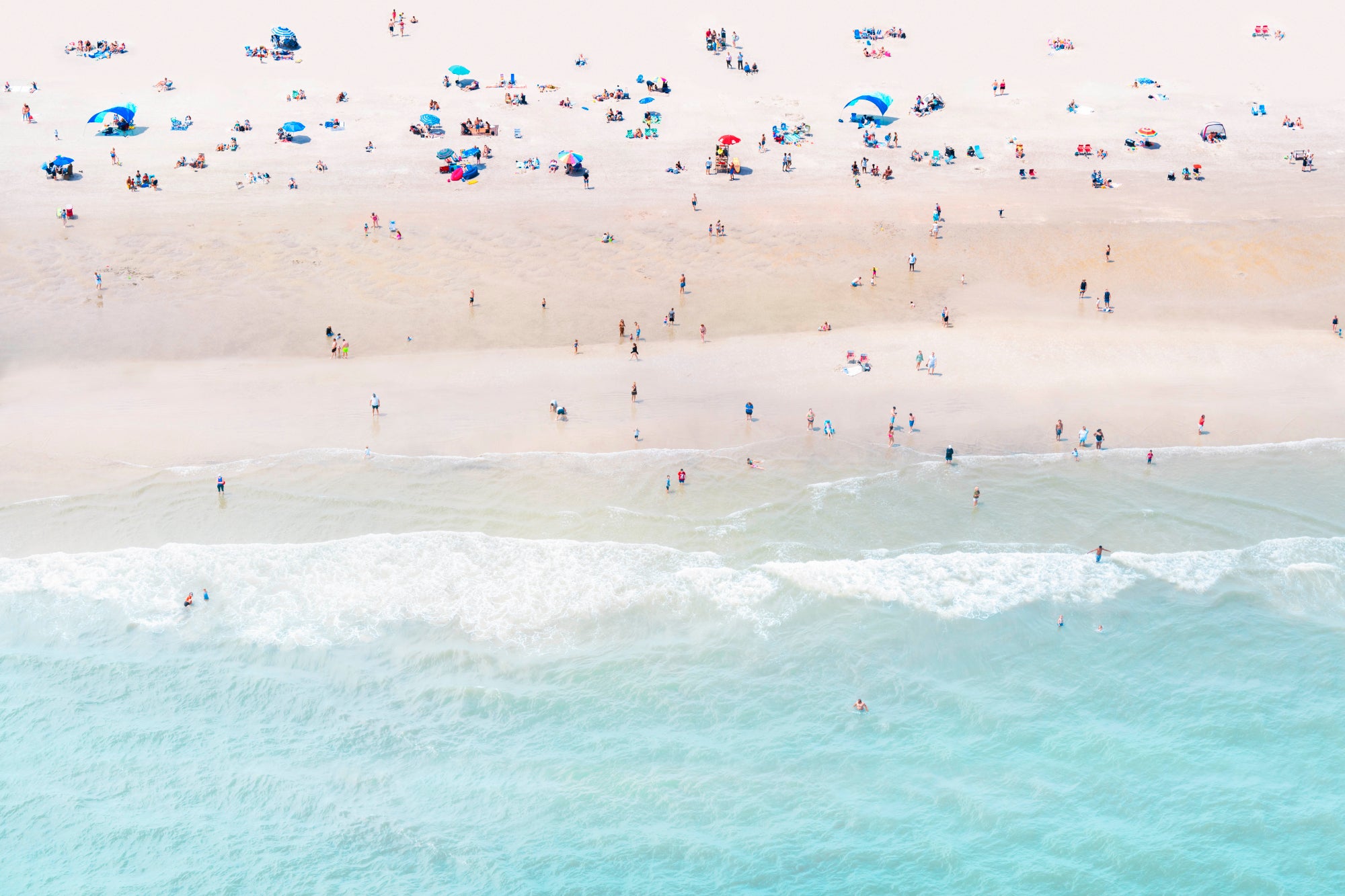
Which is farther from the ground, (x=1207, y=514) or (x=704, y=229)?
(x=704, y=229)

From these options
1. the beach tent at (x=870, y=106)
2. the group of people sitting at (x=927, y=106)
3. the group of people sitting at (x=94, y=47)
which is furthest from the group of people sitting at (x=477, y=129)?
the group of people sitting at (x=94, y=47)

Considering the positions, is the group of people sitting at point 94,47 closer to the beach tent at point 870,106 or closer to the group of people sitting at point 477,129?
the group of people sitting at point 477,129

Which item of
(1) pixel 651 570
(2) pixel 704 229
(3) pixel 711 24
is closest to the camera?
(1) pixel 651 570

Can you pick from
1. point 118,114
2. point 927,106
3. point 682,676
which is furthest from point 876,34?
point 682,676

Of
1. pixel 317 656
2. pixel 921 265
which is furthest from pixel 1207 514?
pixel 317 656

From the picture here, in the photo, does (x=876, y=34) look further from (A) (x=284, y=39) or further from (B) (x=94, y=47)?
(B) (x=94, y=47)

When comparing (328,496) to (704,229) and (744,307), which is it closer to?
(744,307)

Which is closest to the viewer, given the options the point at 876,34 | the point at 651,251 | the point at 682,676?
the point at 682,676
